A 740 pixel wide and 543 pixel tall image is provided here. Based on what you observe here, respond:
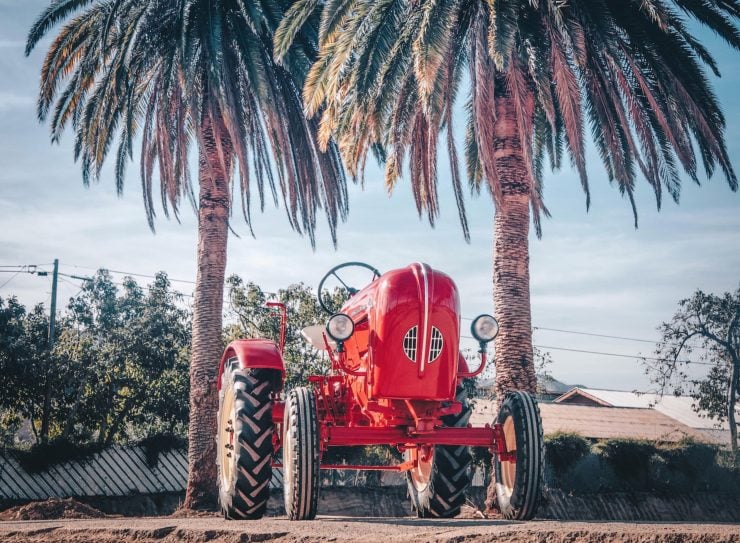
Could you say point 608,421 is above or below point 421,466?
below

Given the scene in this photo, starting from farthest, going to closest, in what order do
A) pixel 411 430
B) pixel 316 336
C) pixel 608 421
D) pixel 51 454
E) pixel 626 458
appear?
pixel 608 421
pixel 626 458
pixel 51 454
pixel 316 336
pixel 411 430

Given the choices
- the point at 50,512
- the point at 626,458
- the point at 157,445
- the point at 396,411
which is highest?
the point at 396,411

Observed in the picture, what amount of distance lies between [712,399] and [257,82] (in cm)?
2495

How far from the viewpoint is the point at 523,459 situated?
679cm

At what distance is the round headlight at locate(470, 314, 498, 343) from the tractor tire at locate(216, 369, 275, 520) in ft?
6.78

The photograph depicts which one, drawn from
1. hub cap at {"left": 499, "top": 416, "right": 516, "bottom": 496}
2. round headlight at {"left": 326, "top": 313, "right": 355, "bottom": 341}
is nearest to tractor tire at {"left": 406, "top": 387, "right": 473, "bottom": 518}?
hub cap at {"left": 499, "top": 416, "right": 516, "bottom": 496}

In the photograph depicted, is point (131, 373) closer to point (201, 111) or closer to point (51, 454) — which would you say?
point (51, 454)

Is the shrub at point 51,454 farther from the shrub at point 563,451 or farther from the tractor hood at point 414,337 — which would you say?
the tractor hood at point 414,337

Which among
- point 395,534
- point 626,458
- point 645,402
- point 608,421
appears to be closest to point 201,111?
point 395,534

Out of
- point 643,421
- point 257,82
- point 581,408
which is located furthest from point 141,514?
point 643,421

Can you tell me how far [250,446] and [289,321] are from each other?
1566cm

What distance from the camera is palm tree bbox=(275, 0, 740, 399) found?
477 inches

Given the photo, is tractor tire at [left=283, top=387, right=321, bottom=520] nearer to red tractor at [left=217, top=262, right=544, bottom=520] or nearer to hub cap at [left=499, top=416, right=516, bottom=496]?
red tractor at [left=217, top=262, right=544, bottom=520]

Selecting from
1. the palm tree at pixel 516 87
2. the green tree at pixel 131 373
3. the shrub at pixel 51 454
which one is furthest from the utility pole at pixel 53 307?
the palm tree at pixel 516 87
